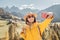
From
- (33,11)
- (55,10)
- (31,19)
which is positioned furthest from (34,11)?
(55,10)

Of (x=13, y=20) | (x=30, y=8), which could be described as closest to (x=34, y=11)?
(x=30, y=8)

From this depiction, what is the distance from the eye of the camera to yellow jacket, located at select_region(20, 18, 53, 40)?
159 inches

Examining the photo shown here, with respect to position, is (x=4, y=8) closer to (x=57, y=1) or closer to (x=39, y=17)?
(x=39, y=17)

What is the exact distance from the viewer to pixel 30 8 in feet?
14.2

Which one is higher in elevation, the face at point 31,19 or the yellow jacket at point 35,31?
the face at point 31,19

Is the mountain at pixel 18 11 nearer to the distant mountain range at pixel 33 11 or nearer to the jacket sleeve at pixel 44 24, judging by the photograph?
the distant mountain range at pixel 33 11

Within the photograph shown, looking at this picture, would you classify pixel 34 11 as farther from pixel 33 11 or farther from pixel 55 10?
pixel 55 10

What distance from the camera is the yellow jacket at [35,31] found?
13.3ft

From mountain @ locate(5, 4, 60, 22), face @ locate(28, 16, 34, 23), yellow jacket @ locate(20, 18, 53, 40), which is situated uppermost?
mountain @ locate(5, 4, 60, 22)

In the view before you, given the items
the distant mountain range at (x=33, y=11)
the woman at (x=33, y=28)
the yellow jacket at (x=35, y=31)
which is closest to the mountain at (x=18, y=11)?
the distant mountain range at (x=33, y=11)

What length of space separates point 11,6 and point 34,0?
0.45 m

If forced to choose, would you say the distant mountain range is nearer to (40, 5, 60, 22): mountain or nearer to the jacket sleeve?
(40, 5, 60, 22): mountain

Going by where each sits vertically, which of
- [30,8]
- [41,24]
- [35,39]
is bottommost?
[35,39]

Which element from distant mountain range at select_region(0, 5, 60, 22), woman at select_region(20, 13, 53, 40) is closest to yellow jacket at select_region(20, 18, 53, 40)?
woman at select_region(20, 13, 53, 40)
